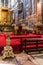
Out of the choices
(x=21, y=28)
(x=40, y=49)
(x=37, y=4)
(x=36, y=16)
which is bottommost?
(x=40, y=49)

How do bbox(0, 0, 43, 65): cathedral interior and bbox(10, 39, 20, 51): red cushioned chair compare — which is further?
bbox(10, 39, 20, 51): red cushioned chair

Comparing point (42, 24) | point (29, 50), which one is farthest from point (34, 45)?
point (42, 24)

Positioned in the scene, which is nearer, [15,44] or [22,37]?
[15,44]

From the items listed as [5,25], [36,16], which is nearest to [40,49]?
[36,16]

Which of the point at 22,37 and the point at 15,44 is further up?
the point at 22,37

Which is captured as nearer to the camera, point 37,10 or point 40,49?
point 40,49

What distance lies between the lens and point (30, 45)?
6.60 metres

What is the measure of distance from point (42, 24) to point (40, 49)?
2472mm

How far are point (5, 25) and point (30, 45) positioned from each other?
241 inches

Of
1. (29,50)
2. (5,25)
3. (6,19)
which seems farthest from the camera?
(6,19)

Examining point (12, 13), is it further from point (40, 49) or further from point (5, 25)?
point (40, 49)

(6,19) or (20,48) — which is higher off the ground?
(6,19)

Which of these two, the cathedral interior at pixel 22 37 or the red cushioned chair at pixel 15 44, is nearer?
the cathedral interior at pixel 22 37

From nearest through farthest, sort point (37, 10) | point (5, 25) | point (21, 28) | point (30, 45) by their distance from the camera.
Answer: point (30, 45)
point (37, 10)
point (21, 28)
point (5, 25)
